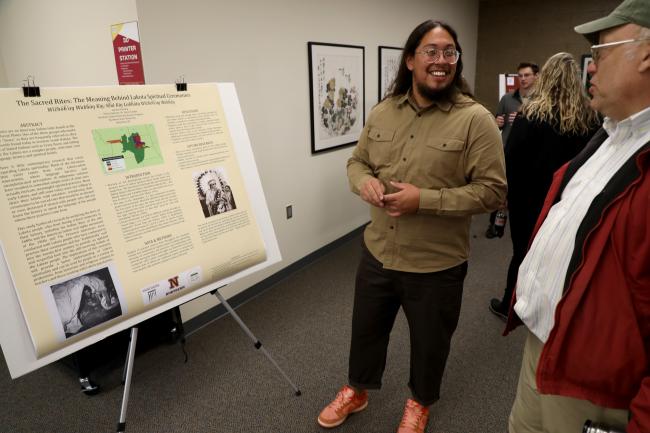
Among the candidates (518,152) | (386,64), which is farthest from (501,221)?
(386,64)

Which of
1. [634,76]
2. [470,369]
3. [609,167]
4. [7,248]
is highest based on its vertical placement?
[634,76]

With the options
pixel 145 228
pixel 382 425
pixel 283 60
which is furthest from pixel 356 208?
pixel 145 228

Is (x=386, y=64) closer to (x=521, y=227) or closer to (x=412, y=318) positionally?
(x=521, y=227)

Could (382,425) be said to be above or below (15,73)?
below

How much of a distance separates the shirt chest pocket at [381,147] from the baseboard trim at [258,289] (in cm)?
164

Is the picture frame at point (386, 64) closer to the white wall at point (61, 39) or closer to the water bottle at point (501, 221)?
the water bottle at point (501, 221)

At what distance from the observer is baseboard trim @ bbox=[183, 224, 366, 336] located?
2566mm

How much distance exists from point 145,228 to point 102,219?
0.13 m

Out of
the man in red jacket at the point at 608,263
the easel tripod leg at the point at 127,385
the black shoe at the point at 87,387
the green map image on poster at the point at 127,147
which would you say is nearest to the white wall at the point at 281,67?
the black shoe at the point at 87,387

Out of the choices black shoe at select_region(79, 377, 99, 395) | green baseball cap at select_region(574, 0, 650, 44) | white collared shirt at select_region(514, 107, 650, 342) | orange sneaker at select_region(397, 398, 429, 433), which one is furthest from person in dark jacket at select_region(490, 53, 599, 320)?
black shoe at select_region(79, 377, 99, 395)

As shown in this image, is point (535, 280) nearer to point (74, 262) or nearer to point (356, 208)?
point (74, 262)

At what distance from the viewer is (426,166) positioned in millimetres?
1388

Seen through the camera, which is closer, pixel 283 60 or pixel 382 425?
pixel 382 425

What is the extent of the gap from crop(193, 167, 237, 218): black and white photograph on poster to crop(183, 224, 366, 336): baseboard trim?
4.09 feet
